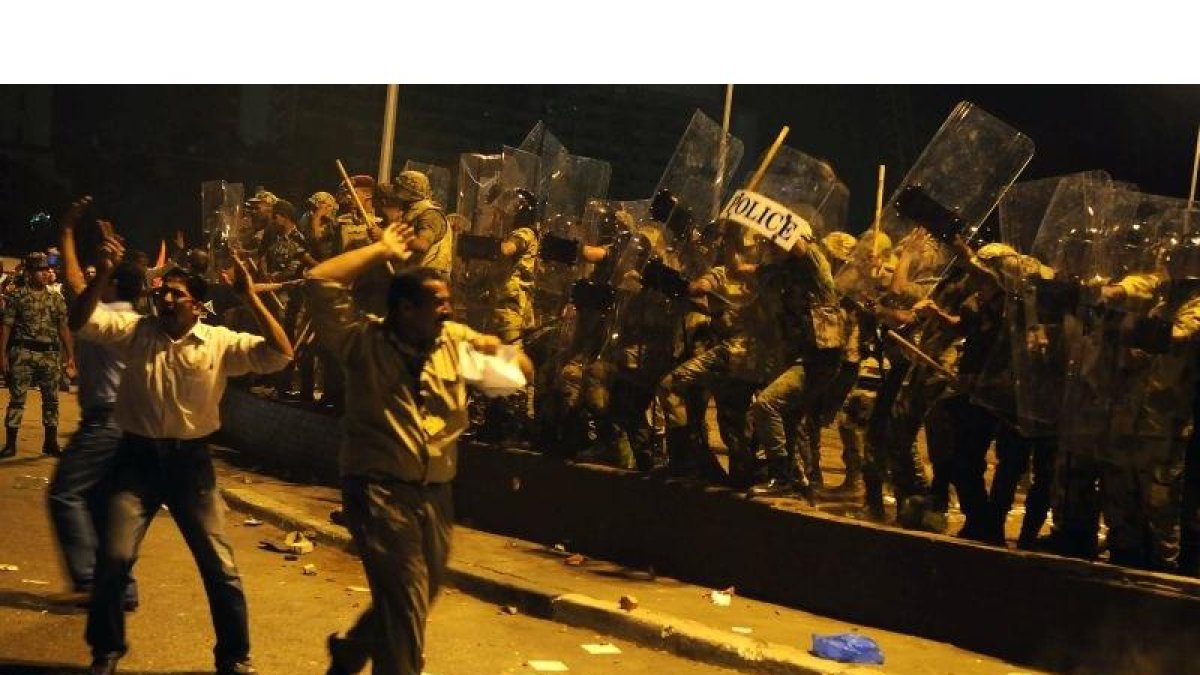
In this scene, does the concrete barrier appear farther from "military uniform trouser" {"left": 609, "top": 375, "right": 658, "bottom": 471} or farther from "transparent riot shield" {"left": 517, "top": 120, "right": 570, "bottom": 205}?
"transparent riot shield" {"left": 517, "top": 120, "right": 570, "bottom": 205}

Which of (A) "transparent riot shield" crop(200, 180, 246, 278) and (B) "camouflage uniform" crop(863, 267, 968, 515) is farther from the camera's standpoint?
(A) "transparent riot shield" crop(200, 180, 246, 278)

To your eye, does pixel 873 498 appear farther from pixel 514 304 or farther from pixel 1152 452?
pixel 514 304

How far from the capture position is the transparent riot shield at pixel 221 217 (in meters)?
16.2

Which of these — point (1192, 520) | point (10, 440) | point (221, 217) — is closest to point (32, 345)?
point (10, 440)

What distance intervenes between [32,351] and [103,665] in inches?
321

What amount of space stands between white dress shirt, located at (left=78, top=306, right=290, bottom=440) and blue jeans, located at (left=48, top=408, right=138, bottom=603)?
1096 millimetres

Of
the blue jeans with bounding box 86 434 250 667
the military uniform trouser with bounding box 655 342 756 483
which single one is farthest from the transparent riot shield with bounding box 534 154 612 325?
the blue jeans with bounding box 86 434 250 667

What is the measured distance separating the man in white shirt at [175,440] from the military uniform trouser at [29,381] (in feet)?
24.0

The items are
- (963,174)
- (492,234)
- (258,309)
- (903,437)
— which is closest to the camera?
(258,309)

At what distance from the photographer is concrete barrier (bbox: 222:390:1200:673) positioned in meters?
6.91

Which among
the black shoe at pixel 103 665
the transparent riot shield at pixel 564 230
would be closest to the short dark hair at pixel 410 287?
the black shoe at pixel 103 665

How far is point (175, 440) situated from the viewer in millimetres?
6043

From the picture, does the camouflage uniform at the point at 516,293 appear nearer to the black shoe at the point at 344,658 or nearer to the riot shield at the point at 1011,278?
the riot shield at the point at 1011,278

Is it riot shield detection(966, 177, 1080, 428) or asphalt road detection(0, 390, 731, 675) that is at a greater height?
riot shield detection(966, 177, 1080, 428)
